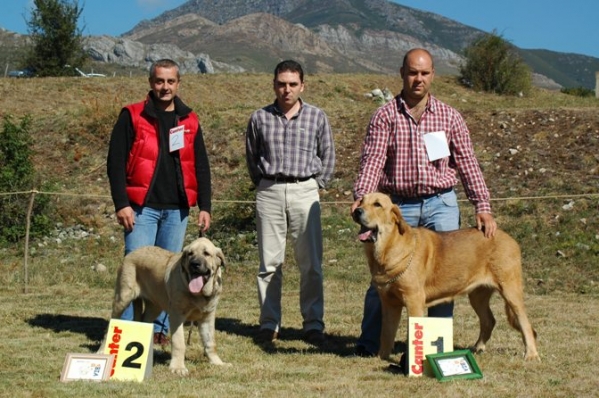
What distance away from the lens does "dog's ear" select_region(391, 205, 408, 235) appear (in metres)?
5.83

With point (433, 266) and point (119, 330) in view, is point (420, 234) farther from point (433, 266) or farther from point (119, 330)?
point (119, 330)

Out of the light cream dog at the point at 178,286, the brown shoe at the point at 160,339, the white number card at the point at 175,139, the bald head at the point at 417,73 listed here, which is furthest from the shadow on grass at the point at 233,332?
the bald head at the point at 417,73

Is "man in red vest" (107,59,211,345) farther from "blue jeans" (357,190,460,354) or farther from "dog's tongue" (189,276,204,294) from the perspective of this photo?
"blue jeans" (357,190,460,354)

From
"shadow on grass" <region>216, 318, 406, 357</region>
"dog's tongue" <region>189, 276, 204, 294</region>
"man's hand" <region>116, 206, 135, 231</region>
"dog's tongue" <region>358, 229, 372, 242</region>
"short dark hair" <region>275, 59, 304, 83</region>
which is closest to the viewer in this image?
"dog's tongue" <region>189, 276, 204, 294</region>

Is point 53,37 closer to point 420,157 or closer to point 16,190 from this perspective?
point 16,190

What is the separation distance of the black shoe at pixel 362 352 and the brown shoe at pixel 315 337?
0.64m

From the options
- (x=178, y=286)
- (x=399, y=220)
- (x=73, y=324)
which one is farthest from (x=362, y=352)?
(x=73, y=324)

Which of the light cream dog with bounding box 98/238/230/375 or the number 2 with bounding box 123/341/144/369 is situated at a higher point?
the light cream dog with bounding box 98/238/230/375

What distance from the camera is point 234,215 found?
14188mm

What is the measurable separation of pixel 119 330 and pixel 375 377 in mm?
1900

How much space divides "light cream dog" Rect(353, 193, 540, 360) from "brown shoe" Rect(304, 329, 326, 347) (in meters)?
1.02

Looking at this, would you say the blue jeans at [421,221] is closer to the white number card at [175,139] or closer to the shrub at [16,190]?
the white number card at [175,139]

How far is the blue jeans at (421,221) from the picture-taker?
625 centimetres

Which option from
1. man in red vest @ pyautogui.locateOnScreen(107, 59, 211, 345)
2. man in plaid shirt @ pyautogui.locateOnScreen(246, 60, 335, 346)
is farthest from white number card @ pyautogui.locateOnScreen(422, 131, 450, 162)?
man in red vest @ pyautogui.locateOnScreen(107, 59, 211, 345)
